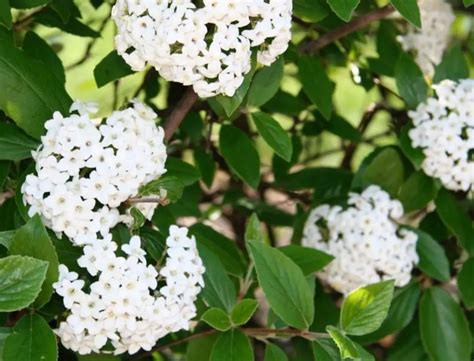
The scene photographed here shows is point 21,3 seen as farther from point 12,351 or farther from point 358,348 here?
point 358,348

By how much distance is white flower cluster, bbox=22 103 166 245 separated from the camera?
1772mm

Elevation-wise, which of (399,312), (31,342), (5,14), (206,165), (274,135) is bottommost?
(399,312)

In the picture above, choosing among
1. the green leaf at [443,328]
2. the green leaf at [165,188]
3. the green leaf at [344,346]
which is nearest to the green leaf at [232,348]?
the green leaf at [344,346]

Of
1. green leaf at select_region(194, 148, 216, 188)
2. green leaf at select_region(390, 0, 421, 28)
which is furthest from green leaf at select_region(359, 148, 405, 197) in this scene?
green leaf at select_region(390, 0, 421, 28)

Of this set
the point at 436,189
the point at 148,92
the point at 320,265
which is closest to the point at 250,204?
the point at 148,92

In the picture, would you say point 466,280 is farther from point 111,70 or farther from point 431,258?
point 111,70

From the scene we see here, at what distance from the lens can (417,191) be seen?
2.40 metres

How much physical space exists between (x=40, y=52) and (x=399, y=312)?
100cm

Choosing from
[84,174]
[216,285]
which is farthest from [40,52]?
[216,285]

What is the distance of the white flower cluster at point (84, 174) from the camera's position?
177 cm

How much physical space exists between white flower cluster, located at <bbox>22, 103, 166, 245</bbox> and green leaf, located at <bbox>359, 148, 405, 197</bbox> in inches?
29.3

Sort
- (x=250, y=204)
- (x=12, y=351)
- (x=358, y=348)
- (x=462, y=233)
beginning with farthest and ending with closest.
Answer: (x=250, y=204) < (x=462, y=233) < (x=358, y=348) < (x=12, y=351)

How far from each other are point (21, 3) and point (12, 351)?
68 centimetres

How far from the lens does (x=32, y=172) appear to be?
1.88 metres
